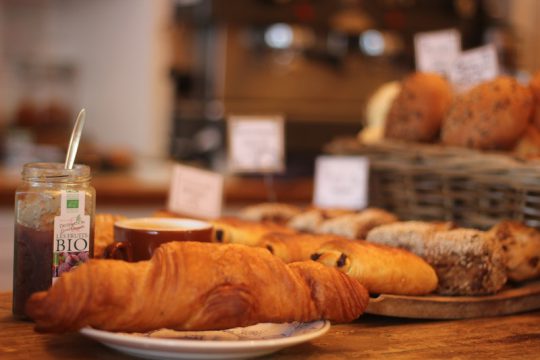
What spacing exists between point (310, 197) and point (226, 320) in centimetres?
251

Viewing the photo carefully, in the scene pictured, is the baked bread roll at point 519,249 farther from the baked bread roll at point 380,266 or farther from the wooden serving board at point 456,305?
the baked bread roll at point 380,266

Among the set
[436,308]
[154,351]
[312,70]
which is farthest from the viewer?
[312,70]

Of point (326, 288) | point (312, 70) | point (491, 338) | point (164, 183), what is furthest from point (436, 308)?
point (312, 70)

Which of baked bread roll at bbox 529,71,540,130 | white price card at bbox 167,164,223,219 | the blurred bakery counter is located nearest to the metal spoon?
white price card at bbox 167,164,223,219

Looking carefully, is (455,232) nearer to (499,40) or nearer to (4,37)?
(499,40)

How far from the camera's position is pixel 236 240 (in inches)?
62.5

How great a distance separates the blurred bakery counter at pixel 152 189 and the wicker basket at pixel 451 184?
1.14 m

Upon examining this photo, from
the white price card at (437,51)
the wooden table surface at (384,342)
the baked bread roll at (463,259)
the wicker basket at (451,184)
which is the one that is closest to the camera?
the wooden table surface at (384,342)

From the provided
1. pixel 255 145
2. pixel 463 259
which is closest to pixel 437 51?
pixel 255 145

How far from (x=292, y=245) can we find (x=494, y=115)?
2.04ft

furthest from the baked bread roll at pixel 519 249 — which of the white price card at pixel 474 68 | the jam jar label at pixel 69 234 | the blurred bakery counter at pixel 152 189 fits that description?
the blurred bakery counter at pixel 152 189

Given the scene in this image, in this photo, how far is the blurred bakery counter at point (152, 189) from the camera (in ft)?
10.6

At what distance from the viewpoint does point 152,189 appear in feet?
10.9

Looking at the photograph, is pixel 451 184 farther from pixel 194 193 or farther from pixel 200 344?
pixel 200 344
